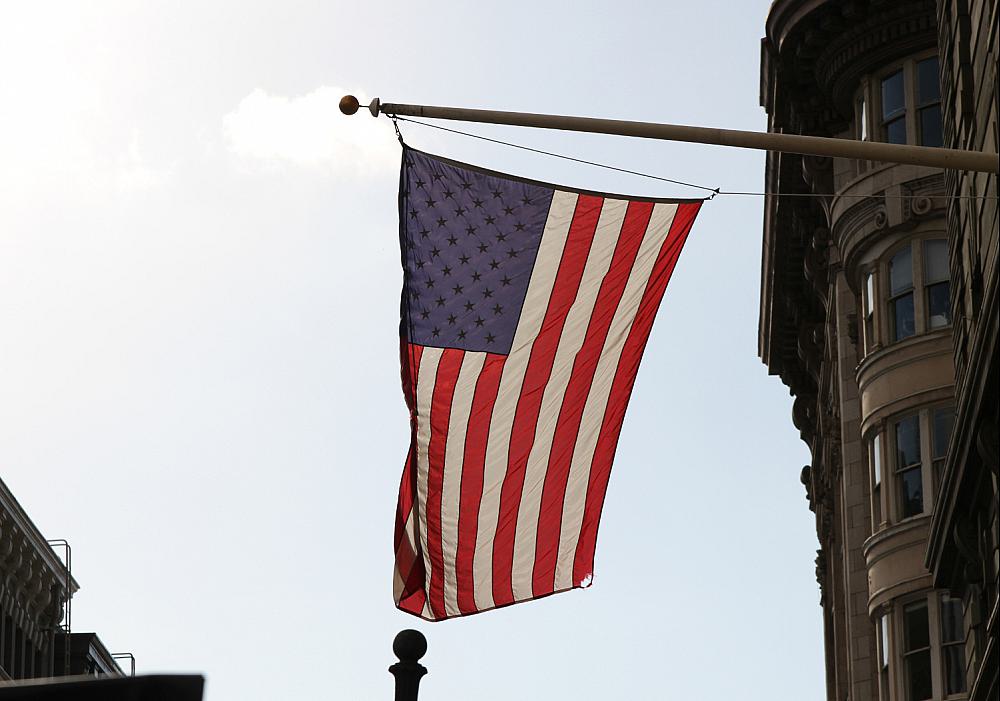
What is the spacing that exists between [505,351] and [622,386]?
1.15m

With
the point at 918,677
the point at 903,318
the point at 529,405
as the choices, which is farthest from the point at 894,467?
the point at 529,405

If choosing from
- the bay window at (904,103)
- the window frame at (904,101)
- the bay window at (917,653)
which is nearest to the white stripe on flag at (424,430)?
the bay window at (917,653)

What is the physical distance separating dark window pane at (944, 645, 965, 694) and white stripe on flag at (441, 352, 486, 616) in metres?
15.9

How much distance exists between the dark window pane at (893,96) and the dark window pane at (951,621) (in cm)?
957

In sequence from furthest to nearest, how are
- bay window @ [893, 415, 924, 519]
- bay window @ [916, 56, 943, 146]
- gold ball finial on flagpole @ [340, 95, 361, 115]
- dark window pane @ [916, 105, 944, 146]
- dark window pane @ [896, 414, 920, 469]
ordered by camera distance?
bay window @ [916, 56, 943, 146] → dark window pane @ [916, 105, 944, 146] → dark window pane @ [896, 414, 920, 469] → bay window @ [893, 415, 924, 519] → gold ball finial on flagpole @ [340, 95, 361, 115]

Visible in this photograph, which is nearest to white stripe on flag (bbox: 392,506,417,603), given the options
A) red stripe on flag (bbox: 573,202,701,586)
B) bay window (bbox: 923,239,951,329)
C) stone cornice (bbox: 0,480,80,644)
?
red stripe on flag (bbox: 573,202,701,586)

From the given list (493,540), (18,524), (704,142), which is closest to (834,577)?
(18,524)

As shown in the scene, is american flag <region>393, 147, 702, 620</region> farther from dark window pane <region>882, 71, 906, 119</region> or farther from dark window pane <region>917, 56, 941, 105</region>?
dark window pane <region>882, 71, 906, 119</region>

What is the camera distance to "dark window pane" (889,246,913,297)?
3397 cm

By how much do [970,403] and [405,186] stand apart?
7312 millimetres

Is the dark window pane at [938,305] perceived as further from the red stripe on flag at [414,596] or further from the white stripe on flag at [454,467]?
the red stripe on flag at [414,596]

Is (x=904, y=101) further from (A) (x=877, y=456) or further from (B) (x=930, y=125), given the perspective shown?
(A) (x=877, y=456)

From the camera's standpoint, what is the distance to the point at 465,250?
16.8 meters

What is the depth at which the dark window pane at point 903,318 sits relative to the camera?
3375 centimetres
